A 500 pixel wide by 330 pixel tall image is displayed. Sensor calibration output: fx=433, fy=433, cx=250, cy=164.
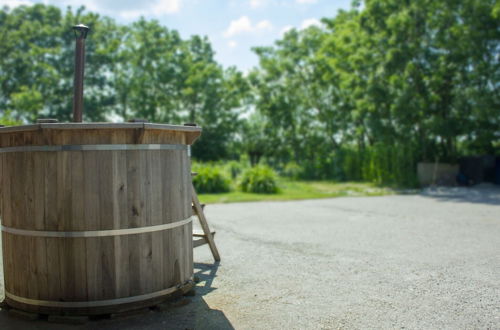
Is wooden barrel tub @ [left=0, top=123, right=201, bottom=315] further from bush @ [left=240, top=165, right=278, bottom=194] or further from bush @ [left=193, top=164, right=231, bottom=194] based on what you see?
bush @ [left=240, top=165, right=278, bottom=194]

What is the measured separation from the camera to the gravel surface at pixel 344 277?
13.1ft

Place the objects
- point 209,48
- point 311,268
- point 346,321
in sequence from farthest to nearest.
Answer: point 209,48, point 311,268, point 346,321

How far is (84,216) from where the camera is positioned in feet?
13.4

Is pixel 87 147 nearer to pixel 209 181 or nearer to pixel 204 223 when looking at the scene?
pixel 204 223

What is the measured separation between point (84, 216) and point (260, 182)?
14.6 meters

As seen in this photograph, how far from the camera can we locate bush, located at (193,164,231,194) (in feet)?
59.4

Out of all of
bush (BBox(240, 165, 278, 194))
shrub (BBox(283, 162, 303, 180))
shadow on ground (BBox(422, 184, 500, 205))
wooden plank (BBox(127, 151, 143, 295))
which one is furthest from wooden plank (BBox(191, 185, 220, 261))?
shrub (BBox(283, 162, 303, 180))

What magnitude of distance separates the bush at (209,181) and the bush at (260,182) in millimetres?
817

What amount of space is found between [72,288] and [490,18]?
21.7 metres

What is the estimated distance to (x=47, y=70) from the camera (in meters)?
34.5

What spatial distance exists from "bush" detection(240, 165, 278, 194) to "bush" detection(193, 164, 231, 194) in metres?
0.82

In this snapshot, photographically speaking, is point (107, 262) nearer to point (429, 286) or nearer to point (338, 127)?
point (429, 286)

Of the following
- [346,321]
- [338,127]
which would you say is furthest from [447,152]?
[346,321]

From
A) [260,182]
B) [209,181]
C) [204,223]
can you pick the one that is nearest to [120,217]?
[204,223]
